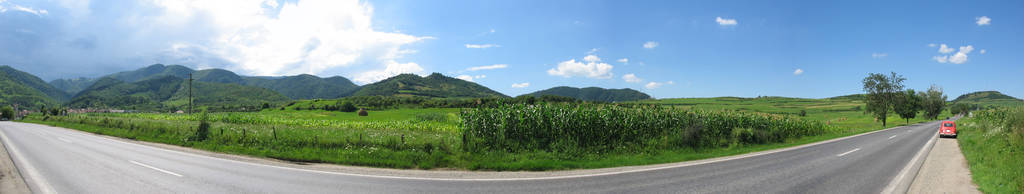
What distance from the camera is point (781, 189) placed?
7.80 meters

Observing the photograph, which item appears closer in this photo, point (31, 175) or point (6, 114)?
point (31, 175)

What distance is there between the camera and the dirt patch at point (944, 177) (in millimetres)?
8180

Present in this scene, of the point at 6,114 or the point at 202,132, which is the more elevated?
the point at 202,132

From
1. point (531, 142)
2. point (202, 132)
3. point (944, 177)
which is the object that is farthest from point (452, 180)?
point (202, 132)

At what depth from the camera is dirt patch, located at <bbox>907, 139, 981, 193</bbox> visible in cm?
818

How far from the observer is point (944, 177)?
31.3ft

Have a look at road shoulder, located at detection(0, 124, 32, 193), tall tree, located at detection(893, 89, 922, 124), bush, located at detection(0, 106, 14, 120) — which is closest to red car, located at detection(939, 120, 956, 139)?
tall tree, located at detection(893, 89, 922, 124)

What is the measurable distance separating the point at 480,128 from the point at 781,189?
10.6 metres

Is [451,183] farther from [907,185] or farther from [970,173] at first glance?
[970,173]

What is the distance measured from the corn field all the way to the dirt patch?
685 cm

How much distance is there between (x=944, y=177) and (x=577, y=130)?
1033 centimetres

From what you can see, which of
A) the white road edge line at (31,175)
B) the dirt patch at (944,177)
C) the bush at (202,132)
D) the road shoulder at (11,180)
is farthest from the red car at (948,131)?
the bush at (202,132)

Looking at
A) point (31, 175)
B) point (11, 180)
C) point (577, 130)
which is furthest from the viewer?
point (577, 130)

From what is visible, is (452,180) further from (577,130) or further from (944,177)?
(944,177)
